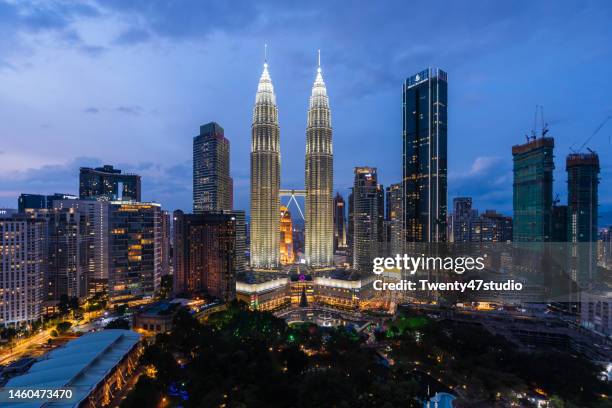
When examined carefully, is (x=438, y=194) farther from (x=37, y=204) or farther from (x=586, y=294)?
(x=37, y=204)

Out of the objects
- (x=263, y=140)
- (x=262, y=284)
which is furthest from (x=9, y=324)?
(x=263, y=140)

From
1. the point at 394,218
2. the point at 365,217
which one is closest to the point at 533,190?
the point at 365,217

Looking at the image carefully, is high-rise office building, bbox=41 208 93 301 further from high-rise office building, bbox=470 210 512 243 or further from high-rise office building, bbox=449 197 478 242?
high-rise office building, bbox=470 210 512 243

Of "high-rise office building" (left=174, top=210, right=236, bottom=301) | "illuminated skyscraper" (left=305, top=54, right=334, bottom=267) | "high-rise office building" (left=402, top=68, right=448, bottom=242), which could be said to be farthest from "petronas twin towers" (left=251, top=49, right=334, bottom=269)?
"high-rise office building" (left=174, top=210, right=236, bottom=301)

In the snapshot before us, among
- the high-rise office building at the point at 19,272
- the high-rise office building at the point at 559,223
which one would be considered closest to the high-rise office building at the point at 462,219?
the high-rise office building at the point at 559,223

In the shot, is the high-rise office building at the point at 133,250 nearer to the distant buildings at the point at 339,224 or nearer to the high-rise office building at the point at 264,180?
the high-rise office building at the point at 264,180

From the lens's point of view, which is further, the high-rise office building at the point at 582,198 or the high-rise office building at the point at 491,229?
the high-rise office building at the point at 491,229
